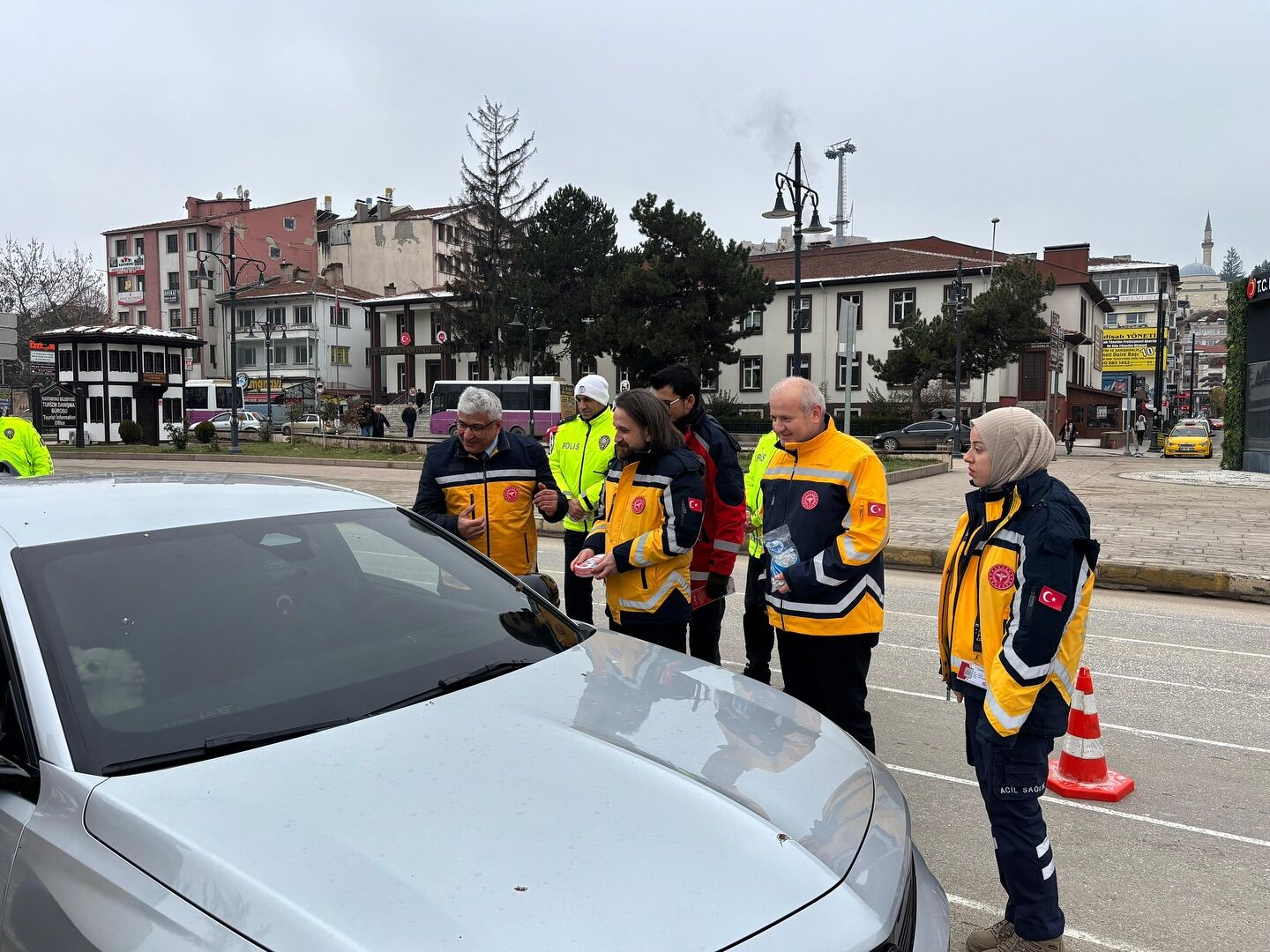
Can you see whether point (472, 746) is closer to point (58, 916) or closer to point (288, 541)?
point (58, 916)

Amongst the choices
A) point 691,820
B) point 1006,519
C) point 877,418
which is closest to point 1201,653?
point 1006,519


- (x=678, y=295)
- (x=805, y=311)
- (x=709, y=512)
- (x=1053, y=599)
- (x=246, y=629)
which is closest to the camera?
(x=246, y=629)

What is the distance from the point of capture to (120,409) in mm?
41812

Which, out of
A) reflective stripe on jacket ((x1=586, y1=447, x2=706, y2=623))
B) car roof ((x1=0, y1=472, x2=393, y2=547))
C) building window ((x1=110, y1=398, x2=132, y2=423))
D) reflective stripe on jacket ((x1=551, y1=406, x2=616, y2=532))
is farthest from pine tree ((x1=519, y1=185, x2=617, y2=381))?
car roof ((x1=0, y1=472, x2=393, y2=547))

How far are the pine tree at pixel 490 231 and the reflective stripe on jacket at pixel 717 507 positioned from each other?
53736 millimetres

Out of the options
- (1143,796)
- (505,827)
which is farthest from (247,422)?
(505,827)

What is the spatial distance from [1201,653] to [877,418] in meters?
41.6

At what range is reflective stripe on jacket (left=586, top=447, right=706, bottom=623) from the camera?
13.8 ft

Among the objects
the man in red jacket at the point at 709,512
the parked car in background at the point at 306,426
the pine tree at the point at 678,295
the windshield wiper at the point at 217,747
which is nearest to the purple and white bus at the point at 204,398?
the parked car in background at the point at 306,426

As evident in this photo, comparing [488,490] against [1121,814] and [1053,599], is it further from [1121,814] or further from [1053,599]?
[1121,814]

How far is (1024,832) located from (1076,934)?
0.63 metres

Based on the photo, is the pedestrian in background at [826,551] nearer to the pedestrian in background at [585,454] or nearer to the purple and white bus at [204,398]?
the pedestrian in background at [585,454]

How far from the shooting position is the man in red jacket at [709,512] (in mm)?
5305

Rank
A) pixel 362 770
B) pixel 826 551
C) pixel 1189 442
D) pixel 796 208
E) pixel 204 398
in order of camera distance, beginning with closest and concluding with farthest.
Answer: pixel 362 770
pixel 826 551
pixel 796 208
pixel 1189 442
pixel 204 398
